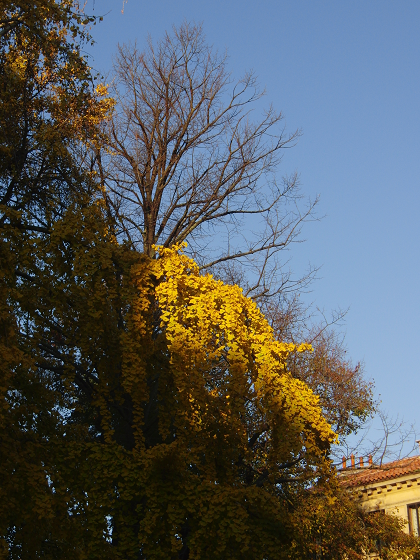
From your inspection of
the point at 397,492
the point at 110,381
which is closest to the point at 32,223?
the point at 110,381

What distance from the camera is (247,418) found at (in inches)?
547

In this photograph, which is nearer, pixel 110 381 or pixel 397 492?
pixel 110 381

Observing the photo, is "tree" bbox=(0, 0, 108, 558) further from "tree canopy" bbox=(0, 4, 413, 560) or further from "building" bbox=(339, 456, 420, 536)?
"building" bbox=(339, 456, 420, 536)

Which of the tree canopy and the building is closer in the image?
the tree canopy

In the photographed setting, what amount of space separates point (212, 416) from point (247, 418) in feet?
9.67

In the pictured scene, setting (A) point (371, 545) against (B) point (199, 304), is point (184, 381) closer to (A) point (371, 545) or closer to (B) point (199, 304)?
(B) point (199, 304)

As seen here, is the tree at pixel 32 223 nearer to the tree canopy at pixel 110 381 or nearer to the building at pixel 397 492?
the tree canopy at pixel 110 381

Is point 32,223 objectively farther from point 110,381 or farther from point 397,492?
point 397,492

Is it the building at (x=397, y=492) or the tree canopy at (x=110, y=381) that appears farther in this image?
the building at (x=397, y=492)

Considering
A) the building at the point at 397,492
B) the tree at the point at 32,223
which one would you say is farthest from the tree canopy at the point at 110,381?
the building at the point at 397,492

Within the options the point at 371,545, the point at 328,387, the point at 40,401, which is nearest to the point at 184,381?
the point at 40,401

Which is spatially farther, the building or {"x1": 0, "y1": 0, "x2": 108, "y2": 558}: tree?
the building

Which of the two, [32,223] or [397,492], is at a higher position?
[32,223]

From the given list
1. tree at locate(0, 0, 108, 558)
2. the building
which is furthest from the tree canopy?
the building
